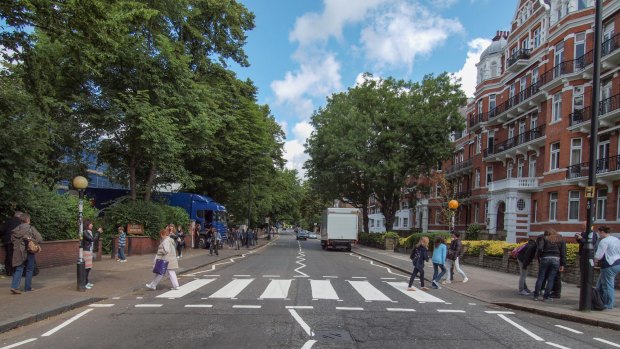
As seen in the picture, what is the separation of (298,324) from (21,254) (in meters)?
6.48

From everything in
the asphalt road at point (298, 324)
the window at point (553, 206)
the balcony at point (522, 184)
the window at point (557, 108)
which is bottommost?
the asphalt road at point (298, 324)

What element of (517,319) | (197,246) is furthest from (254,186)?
(517,319)

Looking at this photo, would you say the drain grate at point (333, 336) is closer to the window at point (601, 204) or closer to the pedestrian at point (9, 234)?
the pedestrian at point (9, 234)

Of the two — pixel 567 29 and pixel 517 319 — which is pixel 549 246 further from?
pixel 567 29

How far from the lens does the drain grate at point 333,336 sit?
7.40 metres

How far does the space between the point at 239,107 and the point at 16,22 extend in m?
25.3

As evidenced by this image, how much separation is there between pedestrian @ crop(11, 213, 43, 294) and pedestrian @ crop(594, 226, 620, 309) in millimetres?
12437

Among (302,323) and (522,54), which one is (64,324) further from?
(522,54)

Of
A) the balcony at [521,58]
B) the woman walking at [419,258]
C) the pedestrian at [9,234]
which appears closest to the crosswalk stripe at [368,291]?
the woman walking at [419,258]

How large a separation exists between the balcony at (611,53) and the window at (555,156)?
20.8ft

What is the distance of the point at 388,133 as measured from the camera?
43.7 metres

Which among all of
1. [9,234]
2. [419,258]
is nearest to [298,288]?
[419,258]

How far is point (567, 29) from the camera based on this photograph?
31344mm

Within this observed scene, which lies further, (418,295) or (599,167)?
(599,167)
